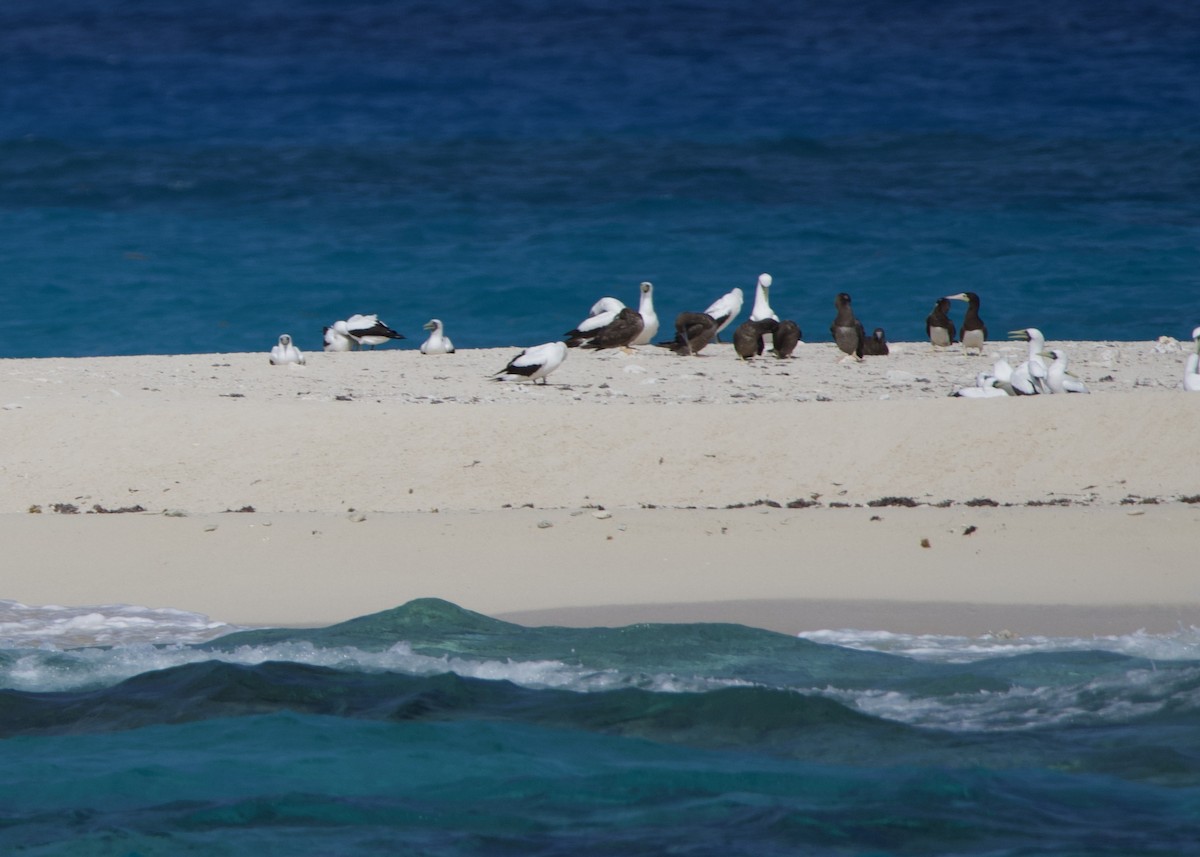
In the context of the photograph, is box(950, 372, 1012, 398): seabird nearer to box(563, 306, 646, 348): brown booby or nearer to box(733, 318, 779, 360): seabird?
box(733, 318, 779, 360): seabird

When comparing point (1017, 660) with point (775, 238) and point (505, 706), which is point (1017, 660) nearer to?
point (505, 706)

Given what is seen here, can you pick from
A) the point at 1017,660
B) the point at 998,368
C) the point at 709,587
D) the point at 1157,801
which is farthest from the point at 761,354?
the point at 1157,801

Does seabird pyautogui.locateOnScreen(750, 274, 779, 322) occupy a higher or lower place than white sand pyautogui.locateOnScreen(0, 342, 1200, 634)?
higher

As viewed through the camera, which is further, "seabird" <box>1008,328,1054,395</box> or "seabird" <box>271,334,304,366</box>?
"seabird" <box>271,334,304,366</box>

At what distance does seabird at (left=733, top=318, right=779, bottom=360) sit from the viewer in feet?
45.2

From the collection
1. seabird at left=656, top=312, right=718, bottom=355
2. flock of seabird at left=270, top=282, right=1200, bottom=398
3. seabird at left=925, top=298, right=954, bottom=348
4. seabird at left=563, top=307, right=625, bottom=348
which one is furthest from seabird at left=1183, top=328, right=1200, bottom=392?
seabird at left=563, top=307, right=625, bottom=348

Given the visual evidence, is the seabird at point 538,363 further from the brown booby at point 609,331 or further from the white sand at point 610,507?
the brown booby at point 609,331

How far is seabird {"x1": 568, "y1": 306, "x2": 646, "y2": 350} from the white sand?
3499mm

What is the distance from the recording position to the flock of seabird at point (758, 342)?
1141 centimetres

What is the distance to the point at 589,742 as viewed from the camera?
5.07 meters

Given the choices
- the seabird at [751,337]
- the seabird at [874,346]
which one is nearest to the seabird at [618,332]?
the seabird at [751,337]

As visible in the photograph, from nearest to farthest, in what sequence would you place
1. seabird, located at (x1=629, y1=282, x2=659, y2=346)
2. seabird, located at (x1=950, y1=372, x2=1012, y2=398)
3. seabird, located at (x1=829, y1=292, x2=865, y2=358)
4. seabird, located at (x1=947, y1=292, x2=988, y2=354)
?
1. seabird, located at (x1=950, y1=372, x2=1012, y2=398)
2. seabird, located at (x1=829, y1=292, x2=865, y2=358)
3. seabird, located at (x1=947, y1=292, x2=988, y2=354)
4. seabird, located at (x1=629, y1=282, x2=659, y2=346)

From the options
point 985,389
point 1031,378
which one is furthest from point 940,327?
point 985,389

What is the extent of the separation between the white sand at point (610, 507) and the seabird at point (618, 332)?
3.50m
